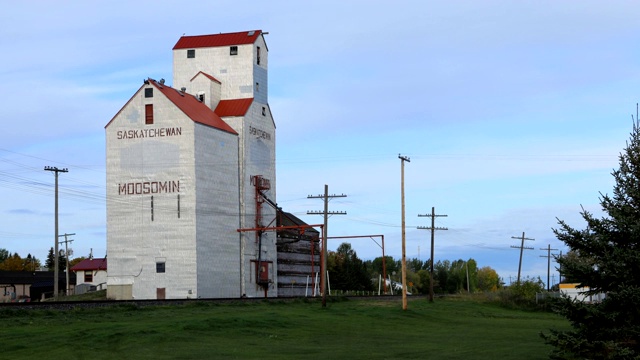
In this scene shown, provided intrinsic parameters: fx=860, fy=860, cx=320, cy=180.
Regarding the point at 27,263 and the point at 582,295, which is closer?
the point at 582,295

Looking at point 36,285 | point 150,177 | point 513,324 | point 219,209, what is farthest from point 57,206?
point 36,285

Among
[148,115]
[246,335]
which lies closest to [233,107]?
[148,115]

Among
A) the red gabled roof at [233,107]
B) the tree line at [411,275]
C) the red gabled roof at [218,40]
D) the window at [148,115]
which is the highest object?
the red gabled roof at [218,40]

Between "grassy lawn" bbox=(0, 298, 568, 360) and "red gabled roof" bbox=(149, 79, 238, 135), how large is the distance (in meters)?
26.9

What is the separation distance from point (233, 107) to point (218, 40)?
334 inches

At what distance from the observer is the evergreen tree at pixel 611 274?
24.4 metres

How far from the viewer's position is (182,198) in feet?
243

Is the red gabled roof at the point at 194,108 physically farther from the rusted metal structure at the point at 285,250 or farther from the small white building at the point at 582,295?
the small white building at the point at 582,295

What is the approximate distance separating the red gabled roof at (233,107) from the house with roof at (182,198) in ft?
0.42

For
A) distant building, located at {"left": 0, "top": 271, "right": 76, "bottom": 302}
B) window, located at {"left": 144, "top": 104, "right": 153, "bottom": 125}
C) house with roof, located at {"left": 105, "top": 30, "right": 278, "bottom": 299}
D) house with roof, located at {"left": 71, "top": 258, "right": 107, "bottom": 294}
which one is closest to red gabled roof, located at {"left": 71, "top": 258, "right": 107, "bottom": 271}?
house with roof, located at {"left": 71, "top": 258, "right": 107, "bottom": 294}

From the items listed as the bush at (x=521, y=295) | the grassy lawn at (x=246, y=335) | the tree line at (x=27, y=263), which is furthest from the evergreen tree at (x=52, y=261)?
the grassy lawn at (x=246, y=335)

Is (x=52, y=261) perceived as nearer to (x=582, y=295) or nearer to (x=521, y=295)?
(x=521, y=295)

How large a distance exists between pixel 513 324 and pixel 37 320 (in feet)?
98.1

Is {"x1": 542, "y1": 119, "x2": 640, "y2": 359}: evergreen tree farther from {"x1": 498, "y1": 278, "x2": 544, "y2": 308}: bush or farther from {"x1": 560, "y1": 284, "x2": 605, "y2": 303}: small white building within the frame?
{"x1": 498, "y1": 278, "x2": 544, "y2": 308}: bush
